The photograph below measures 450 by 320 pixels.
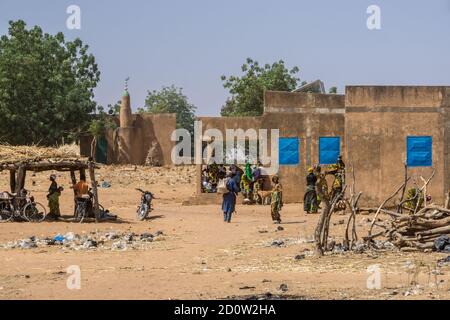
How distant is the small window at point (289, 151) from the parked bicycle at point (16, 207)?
28.2 ft

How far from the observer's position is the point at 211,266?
15508 mm

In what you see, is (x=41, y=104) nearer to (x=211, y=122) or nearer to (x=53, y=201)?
(x=211, y=122)

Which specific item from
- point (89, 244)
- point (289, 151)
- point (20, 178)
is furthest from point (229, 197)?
point (289, 151)

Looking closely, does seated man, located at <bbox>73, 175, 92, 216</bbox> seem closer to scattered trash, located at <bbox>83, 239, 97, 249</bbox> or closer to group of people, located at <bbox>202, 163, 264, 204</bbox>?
scattered trash, located at <bbox>83, 239, 97, 249</bbox>

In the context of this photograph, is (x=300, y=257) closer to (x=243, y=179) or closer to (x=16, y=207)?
(x=16, y=207)

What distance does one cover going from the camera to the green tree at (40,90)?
43.0 m

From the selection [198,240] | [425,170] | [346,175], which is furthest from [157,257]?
[425,170]

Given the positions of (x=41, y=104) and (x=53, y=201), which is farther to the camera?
(x=41, y=104)

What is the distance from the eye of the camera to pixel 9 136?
43094 mm

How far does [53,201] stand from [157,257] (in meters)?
7.60

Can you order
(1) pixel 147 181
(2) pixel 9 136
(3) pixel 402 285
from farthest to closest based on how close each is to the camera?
(2) pixel 9 136 < (1) pixel 147 181 < (3) pixel 402 285

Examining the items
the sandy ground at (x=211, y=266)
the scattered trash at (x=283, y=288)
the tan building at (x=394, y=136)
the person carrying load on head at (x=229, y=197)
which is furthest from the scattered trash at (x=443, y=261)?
the tan building at (x=394, y=136)

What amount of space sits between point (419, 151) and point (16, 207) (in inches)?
439
